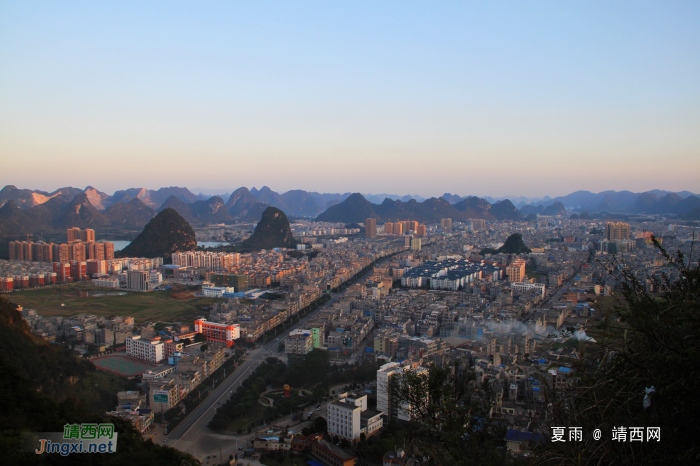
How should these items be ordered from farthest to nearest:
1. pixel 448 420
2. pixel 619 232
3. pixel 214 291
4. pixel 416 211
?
1. pixel 416 211
2. pixel 619 232
3. pixel 214 291
4. pixel 448 420

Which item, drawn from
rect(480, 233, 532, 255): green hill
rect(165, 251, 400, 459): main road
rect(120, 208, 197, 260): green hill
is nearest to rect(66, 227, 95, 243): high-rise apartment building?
rect(120, 208, 197, 260): green hill

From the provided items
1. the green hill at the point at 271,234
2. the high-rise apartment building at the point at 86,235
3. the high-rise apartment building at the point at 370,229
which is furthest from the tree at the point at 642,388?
the high-rise apartment building at the point at 370,229

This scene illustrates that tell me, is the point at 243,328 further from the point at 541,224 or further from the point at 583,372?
the point at 541,224

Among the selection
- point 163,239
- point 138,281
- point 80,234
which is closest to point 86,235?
point 80,234

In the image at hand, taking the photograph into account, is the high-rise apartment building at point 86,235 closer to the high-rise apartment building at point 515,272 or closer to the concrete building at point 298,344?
the concrete building at point 298,344

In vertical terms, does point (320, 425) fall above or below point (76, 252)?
below

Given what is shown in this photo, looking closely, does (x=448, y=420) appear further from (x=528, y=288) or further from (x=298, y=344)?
(x=528, y=288)
